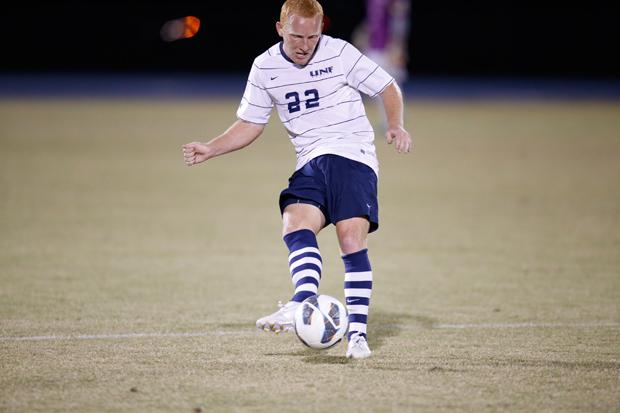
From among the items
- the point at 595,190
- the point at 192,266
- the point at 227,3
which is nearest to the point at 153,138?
the point at 595,190

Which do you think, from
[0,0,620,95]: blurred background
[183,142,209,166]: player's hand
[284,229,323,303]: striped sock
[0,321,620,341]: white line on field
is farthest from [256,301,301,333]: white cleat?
[0,0,620,95]: blurred background

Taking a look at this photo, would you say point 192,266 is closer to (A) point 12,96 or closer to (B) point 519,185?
(B) point 519,185

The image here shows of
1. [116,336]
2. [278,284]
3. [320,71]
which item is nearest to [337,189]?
[320,71]

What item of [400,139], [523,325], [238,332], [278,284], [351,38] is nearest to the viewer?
[400,139]

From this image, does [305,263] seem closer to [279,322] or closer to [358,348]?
[279,322]

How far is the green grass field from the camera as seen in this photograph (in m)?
4.89

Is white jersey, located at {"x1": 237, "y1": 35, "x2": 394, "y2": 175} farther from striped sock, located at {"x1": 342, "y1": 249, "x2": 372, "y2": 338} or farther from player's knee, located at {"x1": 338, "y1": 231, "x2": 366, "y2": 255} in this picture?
striped sock, located at {"x1": 342, "y1": 249, "x2": 372, "y2": 338}

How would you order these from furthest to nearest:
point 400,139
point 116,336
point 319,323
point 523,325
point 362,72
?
point 523,325 → point 116,336 → point 362,72 → point 400,139 → point 319,323

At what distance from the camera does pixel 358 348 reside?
18.1ft

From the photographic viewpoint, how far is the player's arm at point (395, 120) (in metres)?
5.50

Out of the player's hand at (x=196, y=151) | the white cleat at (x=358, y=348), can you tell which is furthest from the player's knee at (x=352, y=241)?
the player's hand at (x=196, y=151)

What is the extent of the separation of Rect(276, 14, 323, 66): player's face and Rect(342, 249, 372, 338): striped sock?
1.17 m

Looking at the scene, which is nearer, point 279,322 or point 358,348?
point 279,322

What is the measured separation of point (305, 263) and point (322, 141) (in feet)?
2.42
